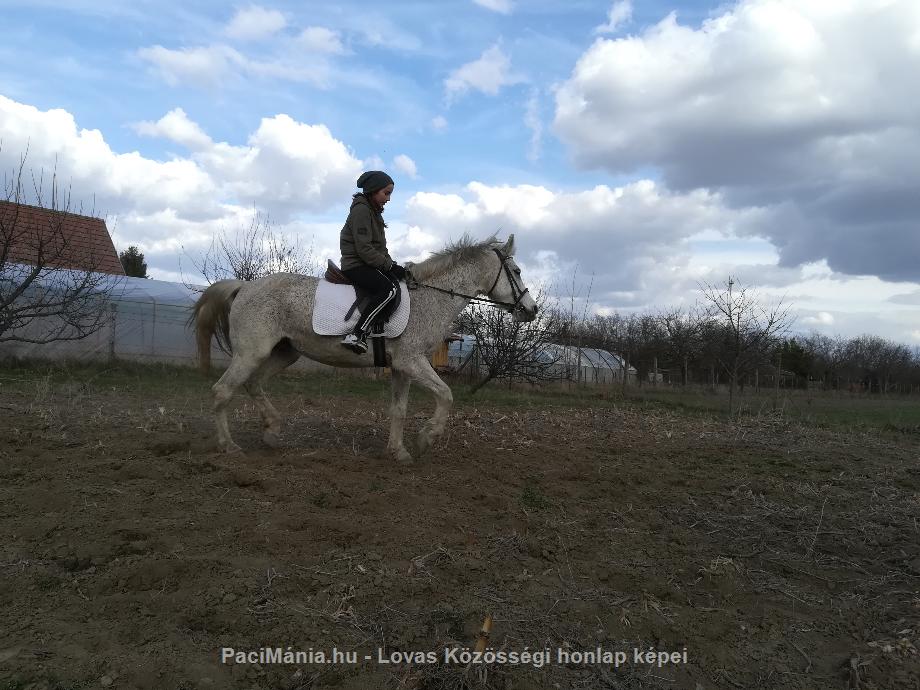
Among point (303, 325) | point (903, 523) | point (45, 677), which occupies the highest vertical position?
point (303, 325)

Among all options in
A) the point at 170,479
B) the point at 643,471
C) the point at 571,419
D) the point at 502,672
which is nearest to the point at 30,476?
the point at 170,479

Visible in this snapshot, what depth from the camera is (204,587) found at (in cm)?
312

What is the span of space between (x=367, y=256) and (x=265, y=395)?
200cm

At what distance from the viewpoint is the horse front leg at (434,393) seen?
6176 millimetres

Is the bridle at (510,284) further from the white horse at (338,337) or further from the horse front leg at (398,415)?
the horse front leg at (398,415)

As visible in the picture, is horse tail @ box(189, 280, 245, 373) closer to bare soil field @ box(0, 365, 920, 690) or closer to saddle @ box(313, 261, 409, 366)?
bare soil field @ box(0, 365, 920, 690)

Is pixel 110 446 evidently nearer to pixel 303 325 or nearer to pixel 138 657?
pixel 303 325

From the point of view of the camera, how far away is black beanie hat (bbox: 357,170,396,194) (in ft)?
20.5

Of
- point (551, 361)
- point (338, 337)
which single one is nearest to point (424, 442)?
point (338, 337)

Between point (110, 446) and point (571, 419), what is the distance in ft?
23.8

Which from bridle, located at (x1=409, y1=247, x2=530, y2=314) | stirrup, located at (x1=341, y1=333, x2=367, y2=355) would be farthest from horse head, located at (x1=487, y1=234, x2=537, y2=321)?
stirrup, located at (x1=341, y1=333, x2=367, y2=355)

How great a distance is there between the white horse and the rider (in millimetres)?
353

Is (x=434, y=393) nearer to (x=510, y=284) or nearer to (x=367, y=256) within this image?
(x=367, y=256)

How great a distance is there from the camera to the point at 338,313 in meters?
6.16
